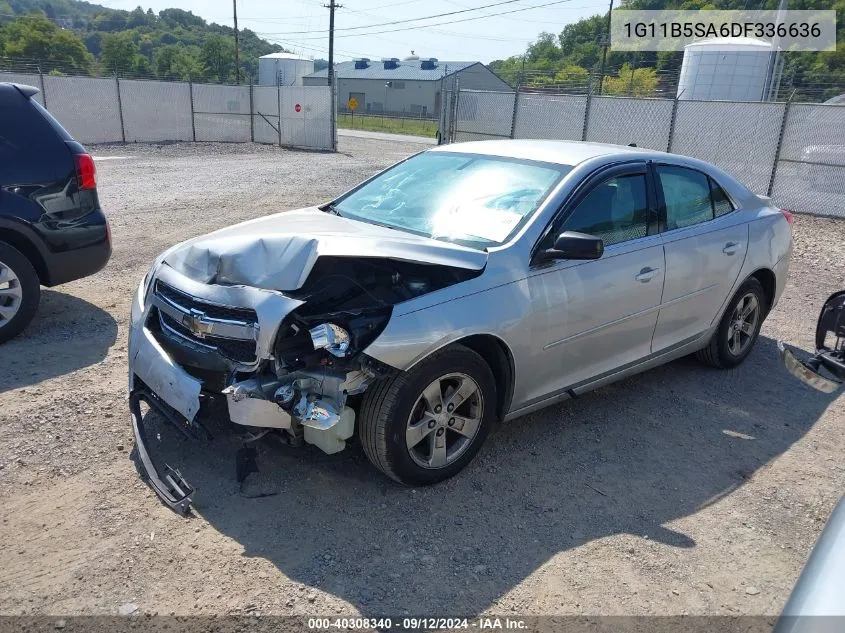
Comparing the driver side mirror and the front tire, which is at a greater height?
the driver side mirror

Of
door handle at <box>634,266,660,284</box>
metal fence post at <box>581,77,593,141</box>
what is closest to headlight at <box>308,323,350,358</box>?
door handle at <box>634,266,660,284</box>

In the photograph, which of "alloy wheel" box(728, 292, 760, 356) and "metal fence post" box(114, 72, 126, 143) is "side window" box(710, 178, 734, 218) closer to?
"alloy wheel" box(728, 292, 760, 356)

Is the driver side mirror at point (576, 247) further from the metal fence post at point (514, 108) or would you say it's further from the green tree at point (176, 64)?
the green tree at point (176, 64)

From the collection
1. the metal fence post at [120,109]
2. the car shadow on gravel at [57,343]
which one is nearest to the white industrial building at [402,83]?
the metal fence post at [120,109]

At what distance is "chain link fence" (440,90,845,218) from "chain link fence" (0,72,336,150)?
305 inches

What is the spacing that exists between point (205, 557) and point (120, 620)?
1.39 ft

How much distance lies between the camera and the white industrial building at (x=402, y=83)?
7169 cm

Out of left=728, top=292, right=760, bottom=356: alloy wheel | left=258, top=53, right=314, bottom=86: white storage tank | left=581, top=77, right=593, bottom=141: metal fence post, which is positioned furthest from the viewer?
left=258, top=53, right=314, bottom=86: white storage tank

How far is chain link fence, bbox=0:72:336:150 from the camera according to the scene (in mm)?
20906

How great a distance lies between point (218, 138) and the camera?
24828mm

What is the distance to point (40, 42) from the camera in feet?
239

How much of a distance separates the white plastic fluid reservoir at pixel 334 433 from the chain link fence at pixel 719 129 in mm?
11768

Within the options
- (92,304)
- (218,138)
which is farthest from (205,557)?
(218,138)

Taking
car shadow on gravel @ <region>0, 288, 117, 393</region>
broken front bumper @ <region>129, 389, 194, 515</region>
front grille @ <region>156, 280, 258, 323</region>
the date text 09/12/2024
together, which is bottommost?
the date text 09/12/2024
